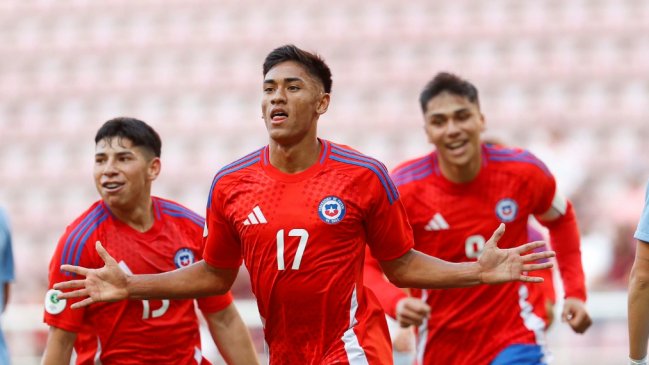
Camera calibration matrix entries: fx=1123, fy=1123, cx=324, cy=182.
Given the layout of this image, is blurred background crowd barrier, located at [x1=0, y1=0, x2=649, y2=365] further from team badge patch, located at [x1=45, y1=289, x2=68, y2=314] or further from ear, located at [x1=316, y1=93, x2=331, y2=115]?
ear, located at [x1=316, y1=93, x2=331, y2=115]

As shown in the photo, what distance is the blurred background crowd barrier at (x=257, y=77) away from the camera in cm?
2322

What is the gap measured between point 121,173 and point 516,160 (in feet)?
8.26

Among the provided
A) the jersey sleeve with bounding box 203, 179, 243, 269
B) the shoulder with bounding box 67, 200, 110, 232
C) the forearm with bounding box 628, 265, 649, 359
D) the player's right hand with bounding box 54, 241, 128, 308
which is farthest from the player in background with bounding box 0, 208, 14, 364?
→ the forearm with bounding box 628, 265, 649, 359

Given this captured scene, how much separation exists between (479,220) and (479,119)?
2.34 ft

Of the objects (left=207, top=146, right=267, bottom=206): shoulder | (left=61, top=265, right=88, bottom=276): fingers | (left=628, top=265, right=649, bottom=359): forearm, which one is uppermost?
(left=207, top=146, right=267, bottom=206): shoulder

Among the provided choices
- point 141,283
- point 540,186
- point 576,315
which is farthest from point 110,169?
point 576,315

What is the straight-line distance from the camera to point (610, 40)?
23.6 m

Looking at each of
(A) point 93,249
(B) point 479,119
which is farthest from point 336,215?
(B) point 479,119

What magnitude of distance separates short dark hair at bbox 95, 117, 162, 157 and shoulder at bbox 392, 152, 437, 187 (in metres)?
1.60

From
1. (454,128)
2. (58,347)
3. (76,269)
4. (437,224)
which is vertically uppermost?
(454,128)

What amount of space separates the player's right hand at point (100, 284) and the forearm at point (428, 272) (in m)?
1.36

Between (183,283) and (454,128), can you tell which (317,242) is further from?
(454,128)

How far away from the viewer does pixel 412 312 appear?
6.39 meters

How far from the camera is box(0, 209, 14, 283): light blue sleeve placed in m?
7.28
